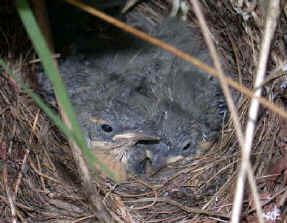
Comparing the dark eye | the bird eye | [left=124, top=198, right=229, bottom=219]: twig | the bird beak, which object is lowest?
[left=124, top=198, right=229, bottom=219]: twig

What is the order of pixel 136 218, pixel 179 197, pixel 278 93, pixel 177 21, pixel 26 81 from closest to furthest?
1. pixel 278 93
2. pixel 136 218
3. pixel 179 197
4. pixel 26 81
5. pixel 177 21

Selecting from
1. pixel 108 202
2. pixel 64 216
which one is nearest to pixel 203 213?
pixel 108 202

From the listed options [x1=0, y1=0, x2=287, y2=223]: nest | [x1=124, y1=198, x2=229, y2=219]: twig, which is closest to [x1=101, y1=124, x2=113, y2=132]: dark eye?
[x1=0, y1=0, x2=287, y2=223]: nest

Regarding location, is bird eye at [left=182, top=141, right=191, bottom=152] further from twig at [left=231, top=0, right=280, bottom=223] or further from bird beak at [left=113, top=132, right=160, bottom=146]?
twig at [left=231, top=0, right=280, bottom=223]

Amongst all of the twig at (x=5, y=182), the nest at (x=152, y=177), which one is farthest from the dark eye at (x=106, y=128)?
the twig at (x=5, y=182)

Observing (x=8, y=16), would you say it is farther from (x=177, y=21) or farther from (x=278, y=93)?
(x=278, y=93)
